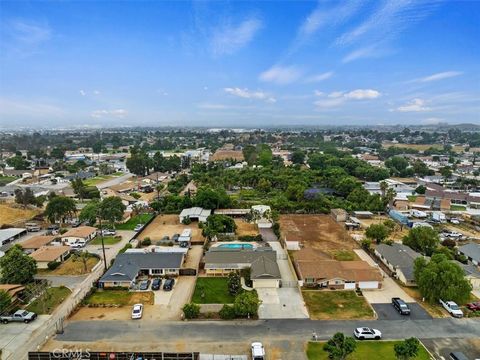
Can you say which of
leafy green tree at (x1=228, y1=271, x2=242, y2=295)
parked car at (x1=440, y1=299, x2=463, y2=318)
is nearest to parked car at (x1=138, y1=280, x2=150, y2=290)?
leafy green tree at (x1=228, y1=271, x2=242, y2=295)

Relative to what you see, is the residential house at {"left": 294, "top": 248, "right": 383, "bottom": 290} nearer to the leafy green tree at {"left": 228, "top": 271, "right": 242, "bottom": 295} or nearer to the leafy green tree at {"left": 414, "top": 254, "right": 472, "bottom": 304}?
the leafy green tree at {"left": 414, "top": 254, "right": 472, "bottom": 304}

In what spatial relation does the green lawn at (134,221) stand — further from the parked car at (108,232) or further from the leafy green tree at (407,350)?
the leafy green tree at (407,350)

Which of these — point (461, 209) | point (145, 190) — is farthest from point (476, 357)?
point (145, 190)

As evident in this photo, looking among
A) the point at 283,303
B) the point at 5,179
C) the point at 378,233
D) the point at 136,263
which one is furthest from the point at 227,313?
the point at 5,179

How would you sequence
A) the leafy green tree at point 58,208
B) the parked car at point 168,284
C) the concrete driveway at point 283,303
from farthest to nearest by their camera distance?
the leafy green tree at point 58,208 < the parked car at point 168,284 < the concrete driveway at point 283,303

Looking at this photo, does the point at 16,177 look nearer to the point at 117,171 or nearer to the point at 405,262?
the point at 117,171

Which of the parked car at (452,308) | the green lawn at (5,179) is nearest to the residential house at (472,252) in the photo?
the parked car at (452,308)
